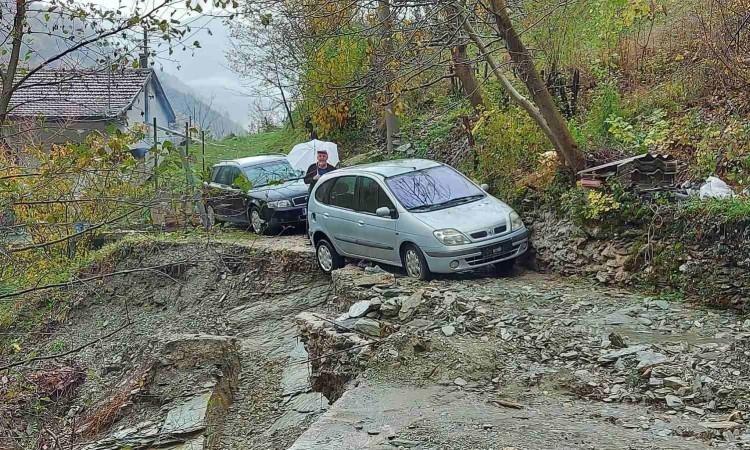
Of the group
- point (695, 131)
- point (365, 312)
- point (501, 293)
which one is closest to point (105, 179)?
point (365, 312)

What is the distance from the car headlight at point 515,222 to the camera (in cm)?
1059

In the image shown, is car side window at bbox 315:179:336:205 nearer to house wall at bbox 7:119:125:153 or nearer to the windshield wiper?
the windshield wiper

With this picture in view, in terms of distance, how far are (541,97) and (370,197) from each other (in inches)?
117

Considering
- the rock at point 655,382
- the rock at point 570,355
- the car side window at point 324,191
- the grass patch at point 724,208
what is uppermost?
the car side window at point 324,191

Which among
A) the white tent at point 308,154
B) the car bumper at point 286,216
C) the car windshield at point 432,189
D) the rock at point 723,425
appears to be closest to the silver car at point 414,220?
the car windshield at point 432,189

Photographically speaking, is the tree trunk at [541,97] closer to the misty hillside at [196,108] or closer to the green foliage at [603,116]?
the green foliage at [603,116]

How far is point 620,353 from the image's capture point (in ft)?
23.0

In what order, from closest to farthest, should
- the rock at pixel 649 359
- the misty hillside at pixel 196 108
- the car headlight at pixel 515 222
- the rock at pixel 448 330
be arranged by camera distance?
the rock at pixel 649 359 → the rock at pixel 448 330 → the car headlight at pixel 515 222 → the misty hillside at pixel 196 108

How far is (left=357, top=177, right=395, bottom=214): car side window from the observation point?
1105 centimetres

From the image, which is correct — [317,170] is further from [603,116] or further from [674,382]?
[674,382]

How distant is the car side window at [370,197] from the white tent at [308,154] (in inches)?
264

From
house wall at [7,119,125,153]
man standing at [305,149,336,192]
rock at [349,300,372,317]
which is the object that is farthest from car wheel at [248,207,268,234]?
rock at [349,300,372,317]

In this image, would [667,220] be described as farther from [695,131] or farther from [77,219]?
[77,219]

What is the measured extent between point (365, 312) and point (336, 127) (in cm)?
1378
